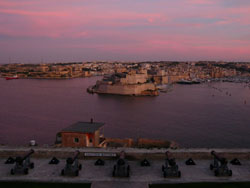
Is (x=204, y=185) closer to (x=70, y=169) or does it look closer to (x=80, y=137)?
(x=70, y=169)

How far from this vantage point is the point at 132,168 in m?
5.68

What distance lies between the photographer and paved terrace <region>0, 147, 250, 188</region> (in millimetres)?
5086

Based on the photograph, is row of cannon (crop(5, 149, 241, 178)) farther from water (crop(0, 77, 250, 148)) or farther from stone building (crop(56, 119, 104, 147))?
water (crop(0, 77, 250, 148))

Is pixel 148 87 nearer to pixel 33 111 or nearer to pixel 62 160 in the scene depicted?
pixel 33 111

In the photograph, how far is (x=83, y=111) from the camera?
90.1 feet

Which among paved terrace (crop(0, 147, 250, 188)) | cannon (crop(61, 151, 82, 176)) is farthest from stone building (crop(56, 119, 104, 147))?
cannon (crop(61, 151, 82, 176))

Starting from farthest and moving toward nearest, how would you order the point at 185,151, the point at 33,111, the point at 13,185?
the point at 33,111, the point at 185,151, the point at 13,185

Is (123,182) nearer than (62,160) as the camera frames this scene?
Yes

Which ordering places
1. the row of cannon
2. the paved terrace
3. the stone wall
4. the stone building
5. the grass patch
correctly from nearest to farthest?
the grass patch
the paved terrace
the row of cannon
the stone wall
the stone building

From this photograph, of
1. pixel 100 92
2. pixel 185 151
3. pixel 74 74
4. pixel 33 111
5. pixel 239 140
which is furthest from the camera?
pixel 74 74

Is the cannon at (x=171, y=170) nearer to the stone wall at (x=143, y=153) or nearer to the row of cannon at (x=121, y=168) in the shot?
the row of cannon at (x=121, y=168)

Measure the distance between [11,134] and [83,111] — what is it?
10708mm

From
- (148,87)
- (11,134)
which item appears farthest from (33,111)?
(148,87)

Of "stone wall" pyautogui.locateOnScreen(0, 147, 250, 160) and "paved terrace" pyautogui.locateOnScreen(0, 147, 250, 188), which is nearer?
"paved terrace" pyautogui.locateOnScreen(0, 147, 250, 188)
